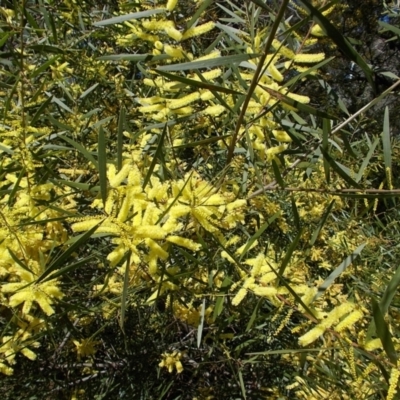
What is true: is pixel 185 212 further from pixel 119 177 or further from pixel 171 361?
pixel 171 361

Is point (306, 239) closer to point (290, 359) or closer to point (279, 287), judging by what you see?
point (290, 359)

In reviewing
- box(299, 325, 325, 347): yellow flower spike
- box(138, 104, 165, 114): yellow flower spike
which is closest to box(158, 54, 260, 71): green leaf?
box(138, 104, 165, 114): yellow flower spike

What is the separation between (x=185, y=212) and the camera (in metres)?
0.94

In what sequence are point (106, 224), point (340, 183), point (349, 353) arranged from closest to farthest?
1. point (349, 353)
2. point (106, 224)
3. point (340, 183)

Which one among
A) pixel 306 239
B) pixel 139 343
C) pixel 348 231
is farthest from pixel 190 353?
pixel 348 231

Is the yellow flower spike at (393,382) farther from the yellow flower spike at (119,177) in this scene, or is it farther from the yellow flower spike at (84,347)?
the yellow flower spike at (84,347)

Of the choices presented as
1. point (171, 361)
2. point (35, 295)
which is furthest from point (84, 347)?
point (35, 295)

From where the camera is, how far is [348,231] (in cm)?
217

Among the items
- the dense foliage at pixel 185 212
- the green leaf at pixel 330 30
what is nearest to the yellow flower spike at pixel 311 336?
the dense foliage at pixel 185 212

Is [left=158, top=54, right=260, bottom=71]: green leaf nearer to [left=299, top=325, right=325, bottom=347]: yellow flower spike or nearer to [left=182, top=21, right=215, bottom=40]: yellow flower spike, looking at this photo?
[left=182, top=21, right=215, bottom=40]: yellow flower spike

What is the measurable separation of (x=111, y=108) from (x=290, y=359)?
140cm

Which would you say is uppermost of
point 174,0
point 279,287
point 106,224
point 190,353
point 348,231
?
point 174,0

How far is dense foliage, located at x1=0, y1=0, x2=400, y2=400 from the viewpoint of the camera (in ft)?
3.09

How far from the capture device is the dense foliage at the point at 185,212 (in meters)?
0.94
